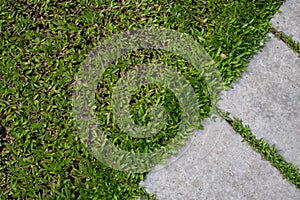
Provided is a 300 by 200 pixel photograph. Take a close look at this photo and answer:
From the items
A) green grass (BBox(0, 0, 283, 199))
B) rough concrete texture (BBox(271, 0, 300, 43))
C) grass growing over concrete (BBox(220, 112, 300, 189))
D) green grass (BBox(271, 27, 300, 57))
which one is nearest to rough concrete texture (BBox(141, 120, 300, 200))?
grass growing over concrete (BBox(220, 112, 300, 189))

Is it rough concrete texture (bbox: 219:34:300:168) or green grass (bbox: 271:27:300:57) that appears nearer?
rough concrete texture (bbox: 219:34:300:168)

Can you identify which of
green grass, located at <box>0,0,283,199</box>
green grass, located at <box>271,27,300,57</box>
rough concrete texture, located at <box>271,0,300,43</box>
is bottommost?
green grass, located at <box>0,0,283,199</box>

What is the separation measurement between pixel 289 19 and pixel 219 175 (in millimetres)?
1410

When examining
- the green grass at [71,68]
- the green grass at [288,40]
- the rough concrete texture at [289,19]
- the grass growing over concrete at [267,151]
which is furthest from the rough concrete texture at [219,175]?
the rough concrete texture at [289,19]

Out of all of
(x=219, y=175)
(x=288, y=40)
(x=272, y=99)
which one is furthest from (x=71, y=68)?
(x=288, y=40)

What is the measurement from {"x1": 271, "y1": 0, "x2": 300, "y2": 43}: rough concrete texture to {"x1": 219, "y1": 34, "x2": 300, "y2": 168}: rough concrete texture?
138 millimetres

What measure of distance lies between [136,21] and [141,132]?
947mm

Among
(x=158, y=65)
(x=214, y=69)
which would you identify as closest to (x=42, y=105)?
(x=158, y=65)

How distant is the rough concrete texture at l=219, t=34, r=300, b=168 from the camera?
274 centimetres

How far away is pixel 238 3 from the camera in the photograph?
3098mm

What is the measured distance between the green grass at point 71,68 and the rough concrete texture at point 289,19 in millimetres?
63

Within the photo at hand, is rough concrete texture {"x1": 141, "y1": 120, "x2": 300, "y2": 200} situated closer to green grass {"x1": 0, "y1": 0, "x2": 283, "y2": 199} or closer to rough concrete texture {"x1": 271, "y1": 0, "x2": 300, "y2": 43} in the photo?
green grass {"x1": 0, "y1": 0, "x2": 283, "y2": 199}

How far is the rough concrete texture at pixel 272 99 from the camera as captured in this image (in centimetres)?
274

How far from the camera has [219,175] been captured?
8.73 ft
